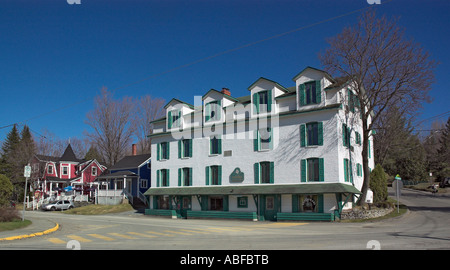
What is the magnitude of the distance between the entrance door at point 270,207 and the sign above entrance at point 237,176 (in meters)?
3.00

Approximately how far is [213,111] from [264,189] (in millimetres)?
9581

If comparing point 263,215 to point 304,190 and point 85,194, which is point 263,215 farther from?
point 85,194

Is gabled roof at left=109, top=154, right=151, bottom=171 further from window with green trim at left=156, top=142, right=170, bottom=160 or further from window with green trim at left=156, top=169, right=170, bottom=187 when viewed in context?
window with green trim at left=156, top=169, right=170, bottom=187

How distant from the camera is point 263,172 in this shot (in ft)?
108

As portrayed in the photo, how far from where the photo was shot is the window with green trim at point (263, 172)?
106 feet

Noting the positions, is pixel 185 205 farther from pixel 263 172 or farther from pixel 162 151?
pixel 263 172

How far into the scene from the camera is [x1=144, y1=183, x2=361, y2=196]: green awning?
28.4 metres

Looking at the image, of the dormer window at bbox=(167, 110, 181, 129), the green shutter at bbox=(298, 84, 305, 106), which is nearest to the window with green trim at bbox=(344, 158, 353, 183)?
the green shutter at bbox=(298, 84, 305, 106)

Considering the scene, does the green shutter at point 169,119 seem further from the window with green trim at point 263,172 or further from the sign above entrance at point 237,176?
the window with green trim at point 263,172

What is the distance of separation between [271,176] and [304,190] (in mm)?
3694

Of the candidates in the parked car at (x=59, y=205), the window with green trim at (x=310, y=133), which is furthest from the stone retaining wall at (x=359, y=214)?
the parked car at (x=59, y=205)

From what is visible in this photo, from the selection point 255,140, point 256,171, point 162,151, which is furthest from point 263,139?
point 162,151

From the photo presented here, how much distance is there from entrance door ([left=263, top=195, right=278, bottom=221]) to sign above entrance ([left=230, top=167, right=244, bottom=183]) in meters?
3.00
